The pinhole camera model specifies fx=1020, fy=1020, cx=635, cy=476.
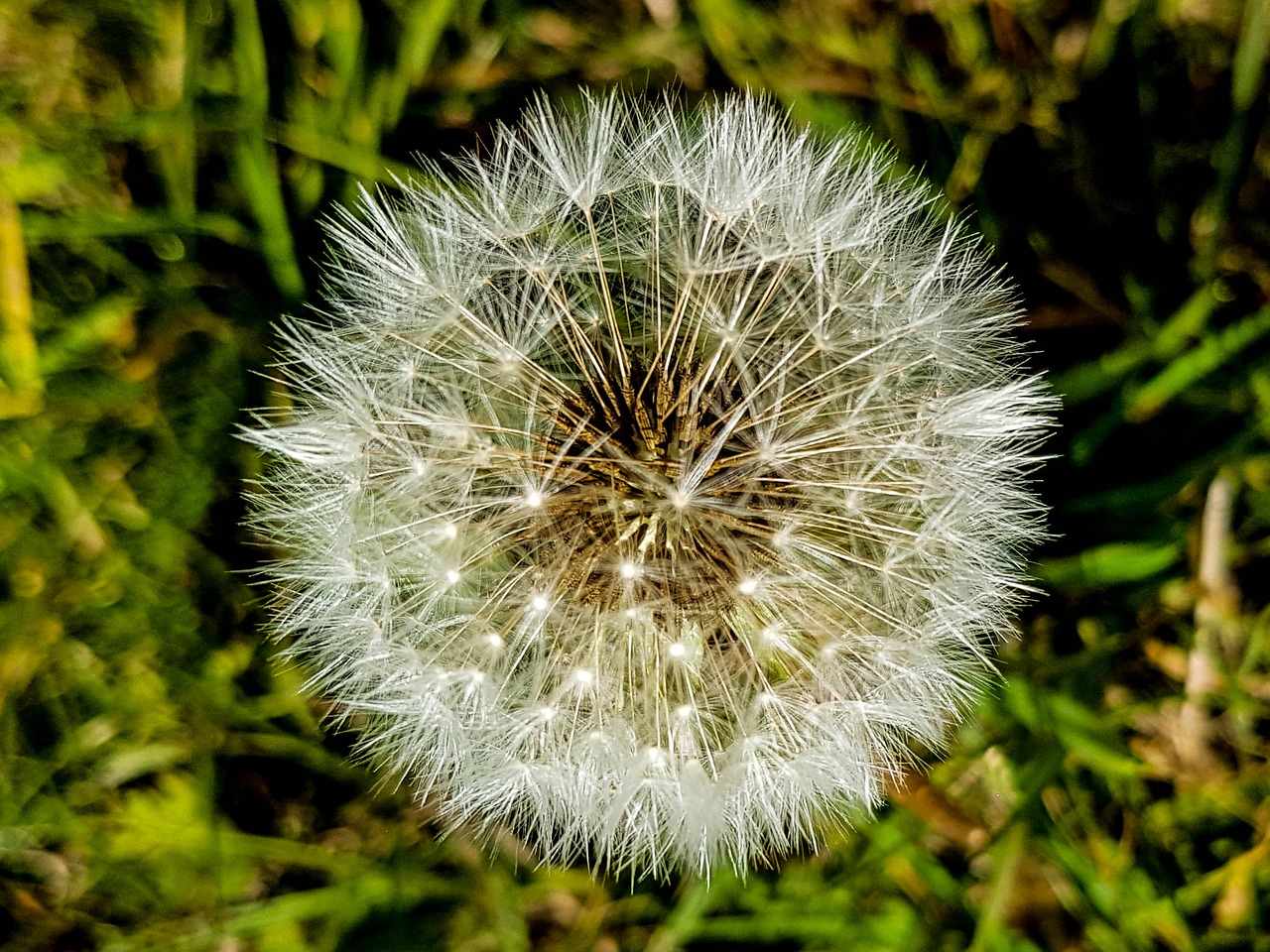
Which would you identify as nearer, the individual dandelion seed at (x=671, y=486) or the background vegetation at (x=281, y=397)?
the individual dandelion seed at (x=671, y=486)

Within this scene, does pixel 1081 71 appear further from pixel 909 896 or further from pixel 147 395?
pixel 147 395

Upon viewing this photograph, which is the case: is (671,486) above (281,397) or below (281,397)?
below

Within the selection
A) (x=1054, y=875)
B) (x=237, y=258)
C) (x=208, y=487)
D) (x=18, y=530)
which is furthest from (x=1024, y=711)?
(x=18, y=530)

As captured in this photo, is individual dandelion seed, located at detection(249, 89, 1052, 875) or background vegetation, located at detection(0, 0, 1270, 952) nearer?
individual dandelion seed, located at detection(249, 89, 1052, 875)

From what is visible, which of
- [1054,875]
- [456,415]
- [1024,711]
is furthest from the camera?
[1054,875]
